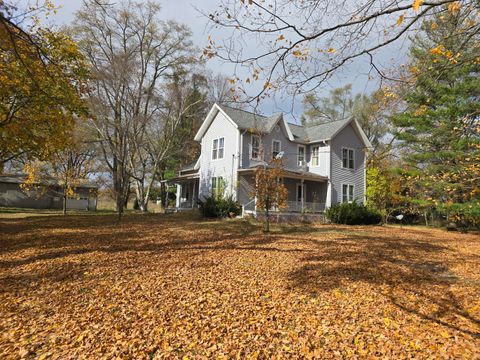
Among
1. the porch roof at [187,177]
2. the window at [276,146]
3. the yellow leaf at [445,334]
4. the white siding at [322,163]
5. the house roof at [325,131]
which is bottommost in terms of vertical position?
the yellow leaf at [445,334]

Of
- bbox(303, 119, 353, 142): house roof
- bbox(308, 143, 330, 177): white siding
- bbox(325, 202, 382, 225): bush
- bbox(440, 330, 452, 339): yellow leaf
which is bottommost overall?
bbox(440, 330, 452, 339): yellow leaf

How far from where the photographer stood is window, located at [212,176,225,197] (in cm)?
2103

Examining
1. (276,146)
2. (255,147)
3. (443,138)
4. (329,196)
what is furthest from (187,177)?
(443,138)

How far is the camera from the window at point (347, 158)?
77.0ft

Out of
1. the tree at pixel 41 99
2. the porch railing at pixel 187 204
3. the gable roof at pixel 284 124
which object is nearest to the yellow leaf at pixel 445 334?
the tree at pixel 41 99

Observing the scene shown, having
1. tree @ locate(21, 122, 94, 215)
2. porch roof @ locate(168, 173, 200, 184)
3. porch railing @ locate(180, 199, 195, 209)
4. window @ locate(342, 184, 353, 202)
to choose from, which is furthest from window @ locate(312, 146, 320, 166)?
tree @ locate(21, 122, 94, 215)

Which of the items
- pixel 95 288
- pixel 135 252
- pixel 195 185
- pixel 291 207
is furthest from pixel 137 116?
pixel 95 288

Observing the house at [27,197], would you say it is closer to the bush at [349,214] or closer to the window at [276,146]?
the window at [276,146]

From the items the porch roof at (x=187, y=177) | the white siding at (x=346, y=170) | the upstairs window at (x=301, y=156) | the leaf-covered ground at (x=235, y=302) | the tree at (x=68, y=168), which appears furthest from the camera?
the porch roof at (x=187, y=177)

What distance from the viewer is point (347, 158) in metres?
23.7

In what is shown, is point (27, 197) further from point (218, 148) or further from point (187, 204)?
point (218, 148)

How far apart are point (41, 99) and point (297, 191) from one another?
1643 cm

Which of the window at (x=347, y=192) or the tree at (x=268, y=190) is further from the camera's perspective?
the window at (x=347, y=192)

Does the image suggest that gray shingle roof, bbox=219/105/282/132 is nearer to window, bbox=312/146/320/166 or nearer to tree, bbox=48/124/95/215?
window, bbox=312/146/320/166
